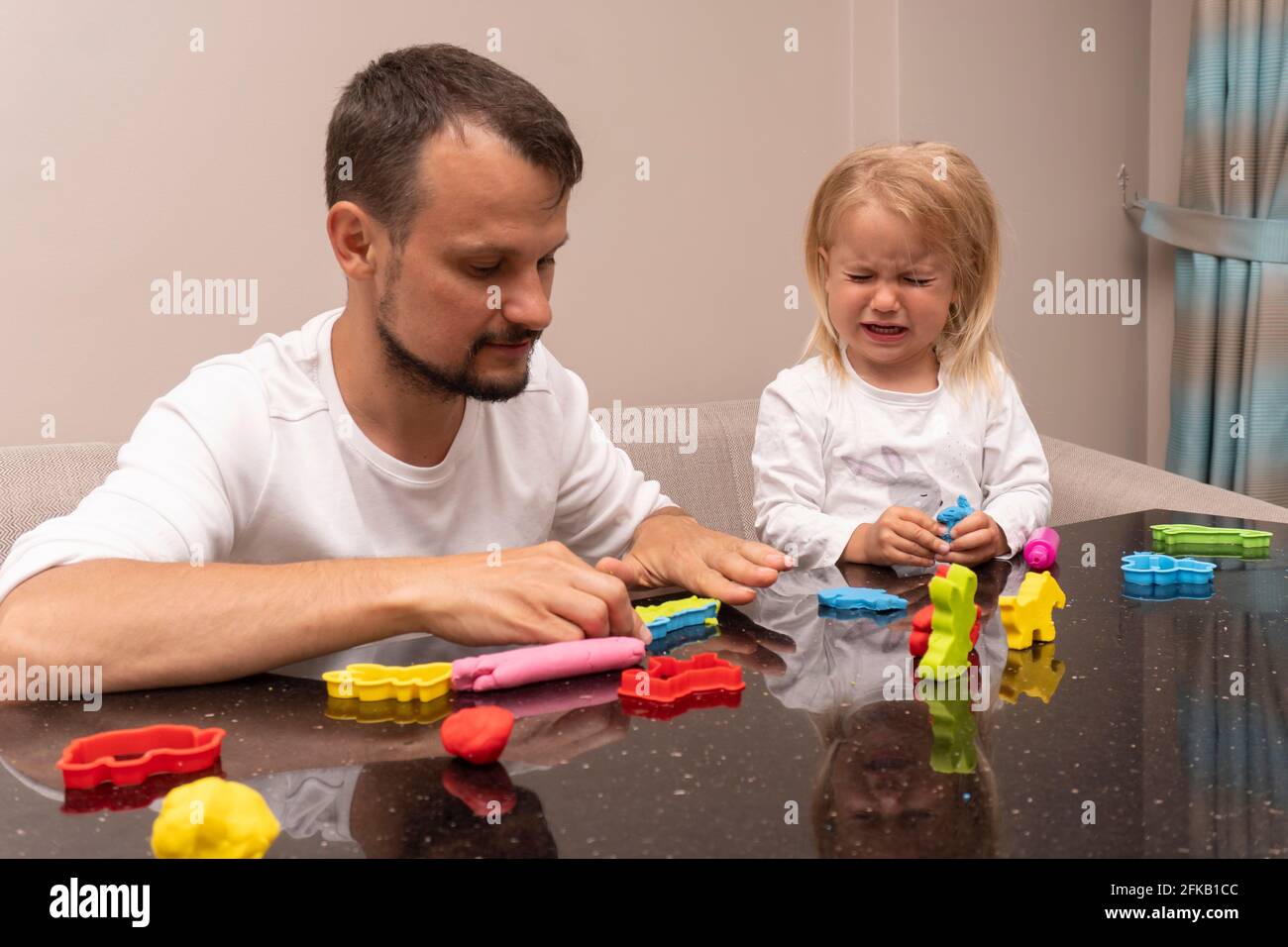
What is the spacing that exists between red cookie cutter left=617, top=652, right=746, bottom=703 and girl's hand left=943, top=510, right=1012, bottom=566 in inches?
24.6

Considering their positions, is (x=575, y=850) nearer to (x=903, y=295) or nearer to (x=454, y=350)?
(x=454, y=350)

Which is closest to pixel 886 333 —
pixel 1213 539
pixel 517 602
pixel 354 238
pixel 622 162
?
pixel 1213 539

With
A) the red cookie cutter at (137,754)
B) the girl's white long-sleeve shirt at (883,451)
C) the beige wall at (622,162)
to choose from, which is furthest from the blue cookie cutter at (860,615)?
the beige wall at (622,162)

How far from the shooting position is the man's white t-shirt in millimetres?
1274

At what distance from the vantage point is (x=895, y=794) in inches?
31.1

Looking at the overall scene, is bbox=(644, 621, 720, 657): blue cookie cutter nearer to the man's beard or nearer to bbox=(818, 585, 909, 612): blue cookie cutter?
bbox=(818, 585, 909, 612): blue cookie cutter

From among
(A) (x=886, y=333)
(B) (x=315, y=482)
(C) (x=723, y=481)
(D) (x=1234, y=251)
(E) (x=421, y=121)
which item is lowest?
(C) (x=723, y=481)

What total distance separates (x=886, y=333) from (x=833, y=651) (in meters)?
1.06

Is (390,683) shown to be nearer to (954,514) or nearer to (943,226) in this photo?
(954,514)

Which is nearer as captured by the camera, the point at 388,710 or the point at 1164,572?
the point at 388,710

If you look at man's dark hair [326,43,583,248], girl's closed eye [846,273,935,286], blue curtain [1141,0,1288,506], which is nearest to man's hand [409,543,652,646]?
man's dark hair [326,43,583,248]

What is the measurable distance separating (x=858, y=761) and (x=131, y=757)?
1.58 ft

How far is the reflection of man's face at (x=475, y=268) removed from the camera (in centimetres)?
137
